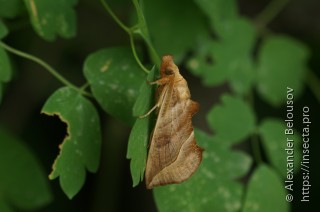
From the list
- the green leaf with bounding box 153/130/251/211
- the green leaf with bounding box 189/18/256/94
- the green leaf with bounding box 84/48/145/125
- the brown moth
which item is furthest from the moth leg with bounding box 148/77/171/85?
the green leaf with bounding box 189/18/256/94

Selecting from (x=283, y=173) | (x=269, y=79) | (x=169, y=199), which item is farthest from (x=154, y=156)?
(x=269, y=79)

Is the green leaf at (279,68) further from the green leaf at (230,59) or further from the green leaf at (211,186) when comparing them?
the green leaf at (211,186)

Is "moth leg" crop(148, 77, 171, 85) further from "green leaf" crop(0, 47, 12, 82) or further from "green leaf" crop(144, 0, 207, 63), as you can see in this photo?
"green leaf" crop(144, 0, 207, 63)

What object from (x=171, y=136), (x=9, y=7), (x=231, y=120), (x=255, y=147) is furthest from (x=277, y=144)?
(x=9, y=7)

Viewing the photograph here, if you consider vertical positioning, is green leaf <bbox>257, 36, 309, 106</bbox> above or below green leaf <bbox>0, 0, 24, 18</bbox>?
below

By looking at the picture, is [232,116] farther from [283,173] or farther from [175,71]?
[175,71]

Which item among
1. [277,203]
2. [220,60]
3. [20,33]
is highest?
[20,33]

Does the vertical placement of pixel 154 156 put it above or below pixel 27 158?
above

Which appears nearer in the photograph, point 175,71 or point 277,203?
point 175,71
